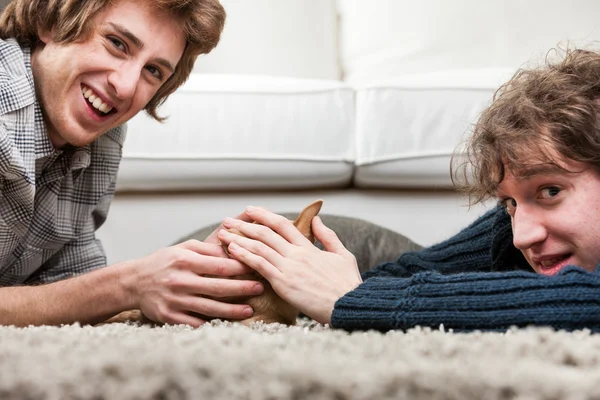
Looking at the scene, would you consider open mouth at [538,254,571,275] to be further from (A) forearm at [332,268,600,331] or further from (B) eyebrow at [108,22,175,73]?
(B) eyebrow at [108,22,175,73]

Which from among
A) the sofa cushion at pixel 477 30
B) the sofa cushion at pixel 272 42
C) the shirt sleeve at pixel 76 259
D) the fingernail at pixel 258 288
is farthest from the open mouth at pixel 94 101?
the sofa cushion at pixel 477 30

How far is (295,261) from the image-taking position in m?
0.89

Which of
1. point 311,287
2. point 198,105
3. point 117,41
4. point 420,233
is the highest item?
point 117,41

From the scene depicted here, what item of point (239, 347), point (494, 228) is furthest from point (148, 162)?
point (239, 347)

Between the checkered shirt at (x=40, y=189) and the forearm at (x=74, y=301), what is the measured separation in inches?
6.6

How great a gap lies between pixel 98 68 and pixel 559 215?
2.52 ft

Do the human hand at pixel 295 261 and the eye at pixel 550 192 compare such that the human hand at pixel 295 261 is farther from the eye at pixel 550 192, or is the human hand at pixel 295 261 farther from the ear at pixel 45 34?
the ear at pixel 45 34

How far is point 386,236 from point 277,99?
1.36ft

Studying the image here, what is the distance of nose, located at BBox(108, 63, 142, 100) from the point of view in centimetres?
114

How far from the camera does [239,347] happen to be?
54cm

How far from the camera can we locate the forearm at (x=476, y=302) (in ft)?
2.20

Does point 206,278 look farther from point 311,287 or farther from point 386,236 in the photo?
point 386,236

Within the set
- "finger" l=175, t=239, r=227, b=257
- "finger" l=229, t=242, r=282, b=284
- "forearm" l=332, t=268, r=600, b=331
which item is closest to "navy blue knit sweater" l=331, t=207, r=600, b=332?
"forearm" l=332, t=268, r=600, b=331

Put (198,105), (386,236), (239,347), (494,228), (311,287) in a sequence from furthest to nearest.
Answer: (198,105)
(386,236)
(494,228)
(311,287)
(239,347)
